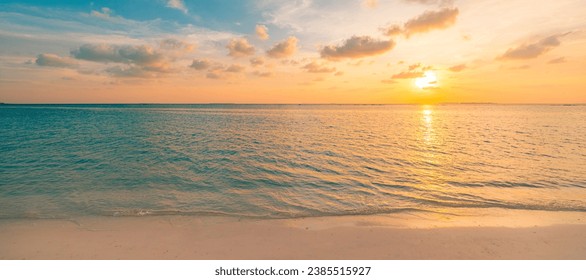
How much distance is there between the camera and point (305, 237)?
9.91 meters

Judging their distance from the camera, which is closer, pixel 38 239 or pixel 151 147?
pixel 38 239

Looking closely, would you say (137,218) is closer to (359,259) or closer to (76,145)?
(359,259)

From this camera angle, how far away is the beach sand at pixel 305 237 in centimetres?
868

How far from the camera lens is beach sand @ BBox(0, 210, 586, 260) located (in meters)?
8.68

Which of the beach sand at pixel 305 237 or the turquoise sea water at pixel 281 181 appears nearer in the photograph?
the beach sand at pixel 305 237

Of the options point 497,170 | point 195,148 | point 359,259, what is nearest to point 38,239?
point 359,259

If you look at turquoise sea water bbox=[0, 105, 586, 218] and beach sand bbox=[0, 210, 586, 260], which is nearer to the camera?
beach sand bbox=[0, 210, 586, 260]

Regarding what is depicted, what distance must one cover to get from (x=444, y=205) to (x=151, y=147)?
31.8 meters

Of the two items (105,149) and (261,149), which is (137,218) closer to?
(261,149)

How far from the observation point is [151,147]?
106 feet

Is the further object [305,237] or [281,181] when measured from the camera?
[281,181]
